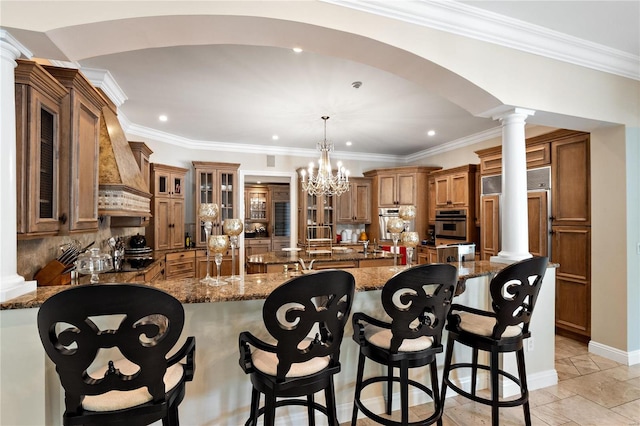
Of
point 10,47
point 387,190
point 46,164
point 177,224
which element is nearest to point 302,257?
point 177,224

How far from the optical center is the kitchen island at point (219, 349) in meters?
1.49

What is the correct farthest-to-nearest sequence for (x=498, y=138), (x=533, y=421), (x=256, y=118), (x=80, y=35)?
(x=498, y=138)
(x=256, y=118)
(x=533, y=421)
(x=80, y=35)

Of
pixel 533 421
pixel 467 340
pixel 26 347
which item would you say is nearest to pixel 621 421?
pixel 533 421

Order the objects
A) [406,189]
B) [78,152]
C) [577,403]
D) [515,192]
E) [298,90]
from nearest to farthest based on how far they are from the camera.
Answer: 1. [78,152]
2. [577,403]
3. [515,192]
4. [298,90]
5. [406,189]

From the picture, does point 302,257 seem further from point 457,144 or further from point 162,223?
point 457,144

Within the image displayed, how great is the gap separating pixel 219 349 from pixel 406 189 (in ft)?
16.7

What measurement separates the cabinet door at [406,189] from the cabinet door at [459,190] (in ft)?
2.72

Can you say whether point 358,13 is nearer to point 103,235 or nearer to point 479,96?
point 479,96

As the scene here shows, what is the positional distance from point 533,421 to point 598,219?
2.18m

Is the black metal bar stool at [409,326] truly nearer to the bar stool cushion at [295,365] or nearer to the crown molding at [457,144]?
the bar stool cushion at [295,365]

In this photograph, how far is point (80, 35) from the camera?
1620mm

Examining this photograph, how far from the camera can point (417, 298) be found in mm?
1594

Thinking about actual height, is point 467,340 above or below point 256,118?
below

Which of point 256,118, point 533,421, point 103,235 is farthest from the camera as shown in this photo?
point 256,118
